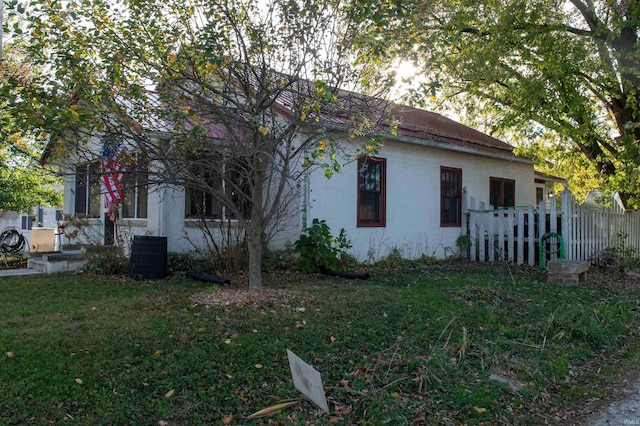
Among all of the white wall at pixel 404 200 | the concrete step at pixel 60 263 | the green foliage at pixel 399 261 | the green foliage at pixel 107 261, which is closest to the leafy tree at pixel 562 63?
the white wall at pixel 404 200

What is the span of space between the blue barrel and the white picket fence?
307 inches

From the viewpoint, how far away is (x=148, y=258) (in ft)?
29.7

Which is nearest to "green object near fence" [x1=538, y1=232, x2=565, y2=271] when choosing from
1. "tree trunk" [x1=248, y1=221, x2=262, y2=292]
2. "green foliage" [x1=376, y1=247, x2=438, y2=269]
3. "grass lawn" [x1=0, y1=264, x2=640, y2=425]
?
"green foliage" [x1=376, y1=247, x2=438, y2=269]

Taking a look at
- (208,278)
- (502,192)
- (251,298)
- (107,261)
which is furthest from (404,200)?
(107,261)

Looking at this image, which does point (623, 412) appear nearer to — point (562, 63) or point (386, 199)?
point (386, 199)

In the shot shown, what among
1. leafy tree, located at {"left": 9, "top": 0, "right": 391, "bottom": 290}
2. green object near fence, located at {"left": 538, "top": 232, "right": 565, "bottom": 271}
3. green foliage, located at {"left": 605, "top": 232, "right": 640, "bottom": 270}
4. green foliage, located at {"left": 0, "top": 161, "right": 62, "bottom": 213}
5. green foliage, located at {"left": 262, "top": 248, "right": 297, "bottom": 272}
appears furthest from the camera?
green foliage, located at {"left": 0, "top": 161, "right": 62, "bottom": 213}

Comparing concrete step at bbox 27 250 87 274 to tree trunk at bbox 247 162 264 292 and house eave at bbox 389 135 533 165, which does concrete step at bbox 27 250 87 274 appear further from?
house eave at bbox 389 135 533 165

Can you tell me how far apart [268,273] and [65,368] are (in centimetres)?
551

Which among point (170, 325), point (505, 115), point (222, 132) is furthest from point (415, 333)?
point (505, 115)

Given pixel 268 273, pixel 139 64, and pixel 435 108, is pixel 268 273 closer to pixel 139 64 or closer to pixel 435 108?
pixel 139 64

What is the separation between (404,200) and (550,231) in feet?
11.5

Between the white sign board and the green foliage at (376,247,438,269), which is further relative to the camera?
the green foliage at (376,247,438,269)

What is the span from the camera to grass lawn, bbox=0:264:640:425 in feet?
12.5

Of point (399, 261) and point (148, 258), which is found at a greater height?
point (148, 258)
